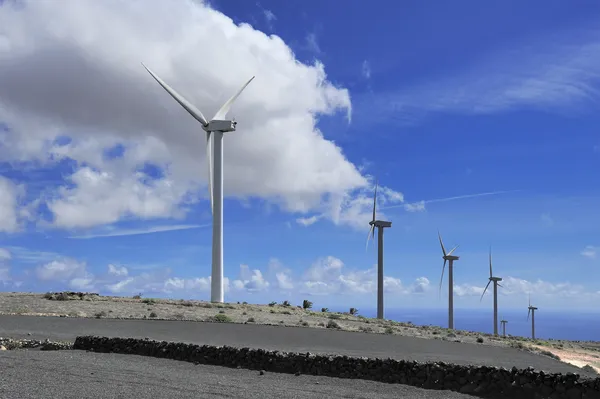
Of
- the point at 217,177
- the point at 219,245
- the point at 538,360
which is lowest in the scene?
the point at 538,360

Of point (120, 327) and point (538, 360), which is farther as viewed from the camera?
point (120, 327)

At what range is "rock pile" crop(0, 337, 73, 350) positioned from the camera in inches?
1066

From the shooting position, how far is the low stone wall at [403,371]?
1526cm

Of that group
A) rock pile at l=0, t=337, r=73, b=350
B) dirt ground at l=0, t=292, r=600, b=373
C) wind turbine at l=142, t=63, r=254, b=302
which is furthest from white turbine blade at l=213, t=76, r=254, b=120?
rock pile at l=0, t=337, r=73, b=350

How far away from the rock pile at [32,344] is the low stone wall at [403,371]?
3.77 meters

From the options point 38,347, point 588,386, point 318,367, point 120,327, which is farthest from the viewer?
point 120,327

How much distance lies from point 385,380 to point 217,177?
40.4m

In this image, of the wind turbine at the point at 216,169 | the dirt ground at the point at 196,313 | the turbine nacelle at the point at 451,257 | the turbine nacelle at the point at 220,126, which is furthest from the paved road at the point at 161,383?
the turbine nacelle at the point at 451,257

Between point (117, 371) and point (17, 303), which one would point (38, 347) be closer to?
point (117, 371)

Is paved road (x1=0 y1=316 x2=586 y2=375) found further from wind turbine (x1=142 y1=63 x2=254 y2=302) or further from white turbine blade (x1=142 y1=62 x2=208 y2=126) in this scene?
white turbine blade (x1=142 y1=62 x2=208 y2=126)

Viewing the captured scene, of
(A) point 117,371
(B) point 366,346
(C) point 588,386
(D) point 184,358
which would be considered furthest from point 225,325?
(C) point 588,386

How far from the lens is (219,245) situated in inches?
2169

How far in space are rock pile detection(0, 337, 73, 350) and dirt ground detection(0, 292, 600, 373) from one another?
12741mm

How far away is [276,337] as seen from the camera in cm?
3203
